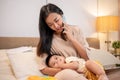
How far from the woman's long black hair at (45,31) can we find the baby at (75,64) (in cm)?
11

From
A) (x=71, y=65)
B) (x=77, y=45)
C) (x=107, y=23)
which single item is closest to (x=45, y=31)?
(x=77, y=45)

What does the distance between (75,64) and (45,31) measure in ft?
1.42

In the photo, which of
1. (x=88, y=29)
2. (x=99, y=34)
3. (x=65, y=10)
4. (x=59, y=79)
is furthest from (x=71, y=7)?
(x=59, y=79)

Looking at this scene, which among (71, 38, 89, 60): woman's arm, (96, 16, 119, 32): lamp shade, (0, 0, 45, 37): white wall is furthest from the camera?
(96, 16, 119, 32): lamp shade

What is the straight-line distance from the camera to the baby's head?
144cm

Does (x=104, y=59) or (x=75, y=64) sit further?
(x=104, y=59)

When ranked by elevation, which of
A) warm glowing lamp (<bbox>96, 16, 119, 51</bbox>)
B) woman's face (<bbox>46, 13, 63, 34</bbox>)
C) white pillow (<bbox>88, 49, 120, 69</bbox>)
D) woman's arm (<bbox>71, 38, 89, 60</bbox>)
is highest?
woman's face (<bbox>46, 13, 63, 34</bbox>)

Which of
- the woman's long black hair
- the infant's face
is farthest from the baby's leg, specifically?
the woman's long black hair

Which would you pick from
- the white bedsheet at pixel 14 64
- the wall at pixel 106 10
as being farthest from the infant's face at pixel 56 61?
the wall at pixel 106 10

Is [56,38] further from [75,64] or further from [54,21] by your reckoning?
[75,64]

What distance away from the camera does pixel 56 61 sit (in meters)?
1.44

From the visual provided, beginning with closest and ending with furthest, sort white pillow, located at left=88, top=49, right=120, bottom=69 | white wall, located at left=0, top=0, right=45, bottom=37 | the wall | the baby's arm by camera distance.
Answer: the baby's arm < white pillow, located at left=88, top=49, right=120, bottom=69 < white wall, located at left=0, top=0, right=45, bottom=37 < the wall

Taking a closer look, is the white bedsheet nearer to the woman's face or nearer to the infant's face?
the infant's face

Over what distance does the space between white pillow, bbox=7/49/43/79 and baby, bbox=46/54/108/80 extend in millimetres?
159
